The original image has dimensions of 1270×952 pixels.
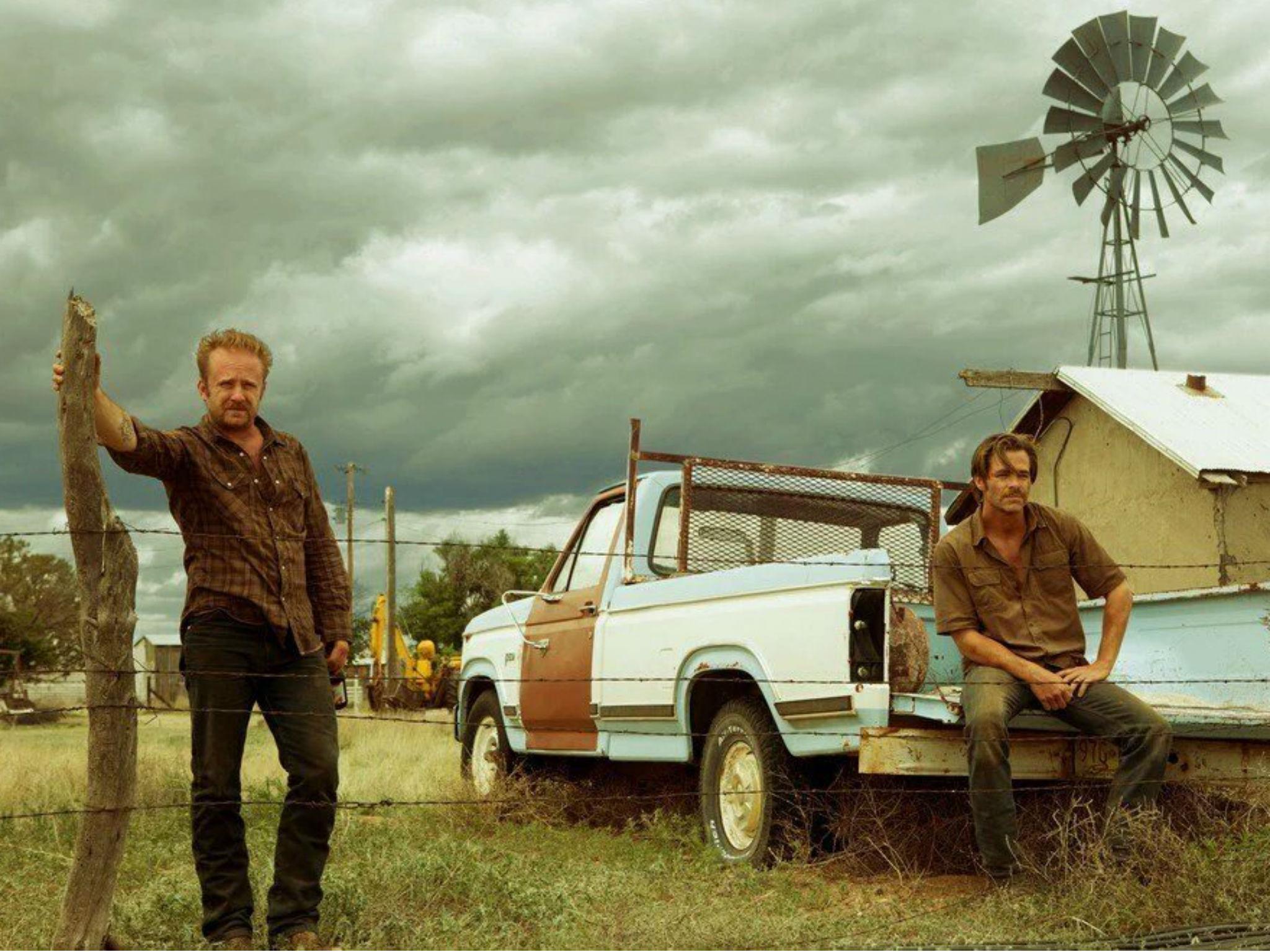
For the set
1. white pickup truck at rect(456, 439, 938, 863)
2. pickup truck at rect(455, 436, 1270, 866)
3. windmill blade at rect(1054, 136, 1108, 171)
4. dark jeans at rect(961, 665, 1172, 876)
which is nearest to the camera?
dark jeans at rect(961, 665, 1172, 876)

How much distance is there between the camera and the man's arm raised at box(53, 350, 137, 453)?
14.2ft

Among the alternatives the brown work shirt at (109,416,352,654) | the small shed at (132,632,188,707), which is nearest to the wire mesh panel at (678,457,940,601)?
the brown work shirt at (109,416,352,654)

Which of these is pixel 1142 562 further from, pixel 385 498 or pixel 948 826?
pixel 385 498

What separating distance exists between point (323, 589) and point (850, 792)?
2539mm

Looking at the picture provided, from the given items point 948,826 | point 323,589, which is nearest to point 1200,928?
point 948,826

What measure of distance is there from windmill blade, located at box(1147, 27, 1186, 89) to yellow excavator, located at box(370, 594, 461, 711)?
17.2m

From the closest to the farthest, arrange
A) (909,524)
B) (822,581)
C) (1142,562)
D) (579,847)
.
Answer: (822,581)
(579,847)
(909,524)
(1142,562)

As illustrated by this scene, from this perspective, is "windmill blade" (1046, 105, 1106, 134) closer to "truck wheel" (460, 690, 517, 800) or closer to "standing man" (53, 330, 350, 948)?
"truck wheel" (460, 690, 517, 800)

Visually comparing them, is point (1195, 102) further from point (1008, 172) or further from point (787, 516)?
point (787, 516)

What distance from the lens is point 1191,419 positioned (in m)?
15.3

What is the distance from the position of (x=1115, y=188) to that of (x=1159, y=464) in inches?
649

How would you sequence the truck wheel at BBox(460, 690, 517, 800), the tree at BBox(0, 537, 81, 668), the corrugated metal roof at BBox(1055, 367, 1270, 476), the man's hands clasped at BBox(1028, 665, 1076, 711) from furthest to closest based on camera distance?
the tree at BBox(0, 537, 81, 668)
the corrugated metal roof at BBox(1055, 367, 1270, 476)
the truck wheel at BBox(460, 690, 517, 800)
the man's hands clasped at BBox(1028, 665, 1076, 711)

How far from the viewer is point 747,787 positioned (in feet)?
21.2

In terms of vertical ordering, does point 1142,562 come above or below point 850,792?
above
